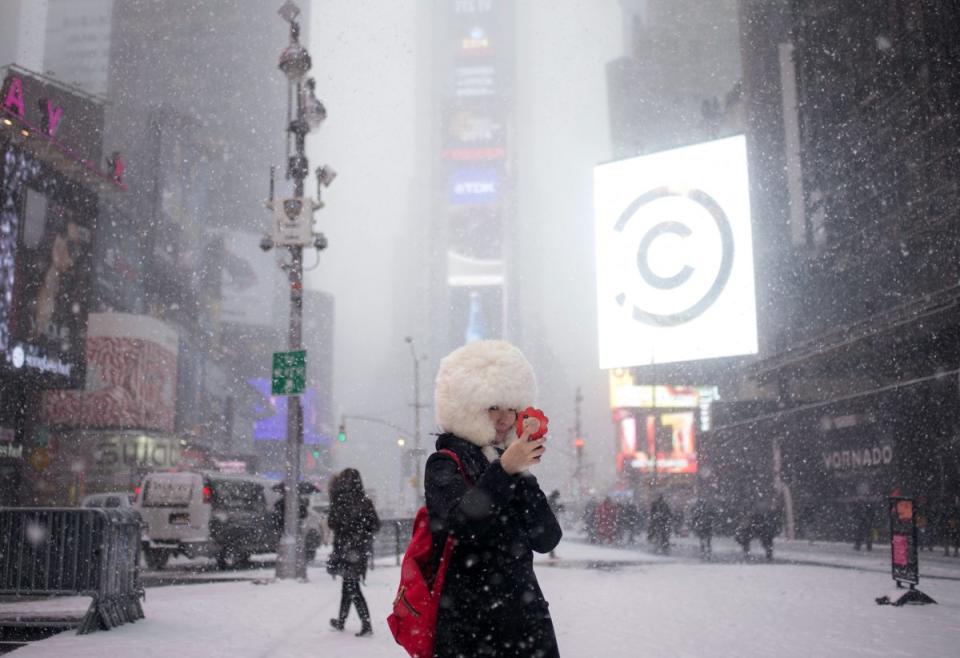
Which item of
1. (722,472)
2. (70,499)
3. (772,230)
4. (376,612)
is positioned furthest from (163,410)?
(376,612)

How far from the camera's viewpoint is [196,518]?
18.1 meters

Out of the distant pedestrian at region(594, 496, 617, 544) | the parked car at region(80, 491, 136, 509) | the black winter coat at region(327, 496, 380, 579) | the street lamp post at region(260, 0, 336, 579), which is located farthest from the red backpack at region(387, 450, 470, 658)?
the distant pedestrian at region(594, 496, 617, 544)

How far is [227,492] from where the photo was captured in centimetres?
1877

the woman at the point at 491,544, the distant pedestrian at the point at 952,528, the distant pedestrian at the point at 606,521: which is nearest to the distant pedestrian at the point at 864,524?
the distant pedestrian at the point at 952,528

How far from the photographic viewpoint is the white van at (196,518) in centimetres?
1808

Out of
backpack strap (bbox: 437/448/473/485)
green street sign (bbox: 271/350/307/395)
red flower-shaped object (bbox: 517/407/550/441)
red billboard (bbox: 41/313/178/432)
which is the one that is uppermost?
red billboard (bbox: 41/313/178/432)

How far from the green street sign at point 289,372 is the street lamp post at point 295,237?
26 cm

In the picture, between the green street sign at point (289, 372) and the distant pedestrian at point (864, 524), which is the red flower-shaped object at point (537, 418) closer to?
the green street sign at point (289, 372)

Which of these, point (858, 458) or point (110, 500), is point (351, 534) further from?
point (858, 458)

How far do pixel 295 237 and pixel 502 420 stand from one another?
14.3m

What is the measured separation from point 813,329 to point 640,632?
101 ft

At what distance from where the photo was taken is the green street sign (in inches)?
627

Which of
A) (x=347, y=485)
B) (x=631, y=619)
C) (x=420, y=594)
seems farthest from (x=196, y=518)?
(x=420, y=594)

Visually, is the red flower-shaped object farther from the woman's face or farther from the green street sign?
the green street sign
